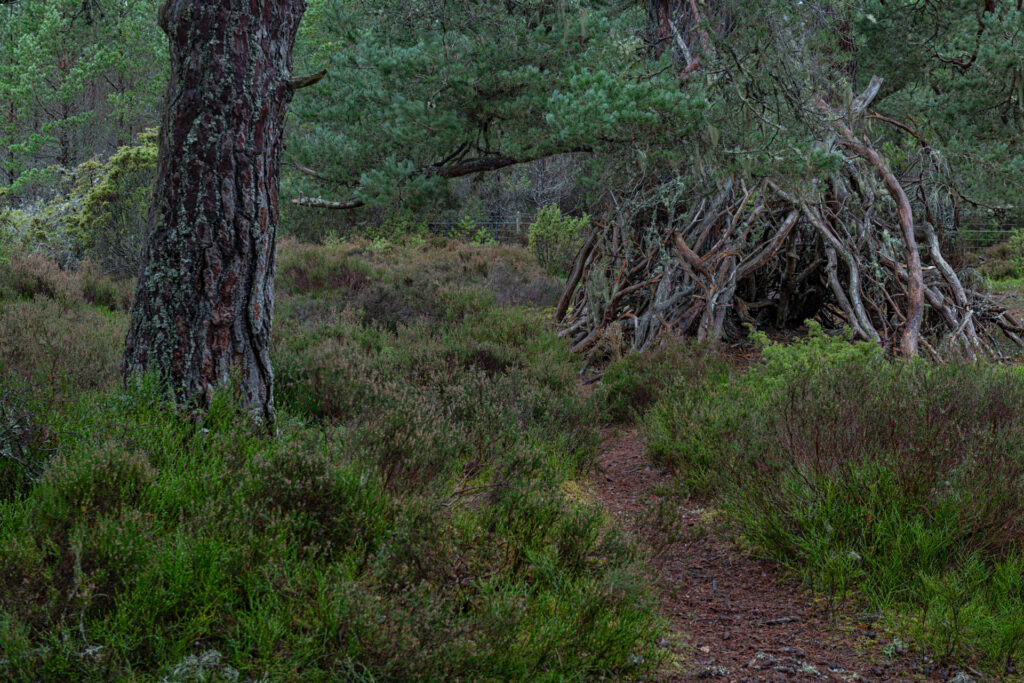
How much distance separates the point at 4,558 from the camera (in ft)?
7.64

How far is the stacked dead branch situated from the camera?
7.48m

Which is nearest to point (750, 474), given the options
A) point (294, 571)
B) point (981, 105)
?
point (294, 571)

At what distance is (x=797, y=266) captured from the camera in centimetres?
918

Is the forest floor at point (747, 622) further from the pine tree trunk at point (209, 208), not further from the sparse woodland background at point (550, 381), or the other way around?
the pine tree trunk at point (209, 208)

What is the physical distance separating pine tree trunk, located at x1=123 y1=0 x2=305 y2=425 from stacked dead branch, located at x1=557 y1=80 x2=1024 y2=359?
454 cm

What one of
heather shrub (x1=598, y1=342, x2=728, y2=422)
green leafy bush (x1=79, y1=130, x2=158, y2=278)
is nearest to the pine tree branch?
heather shrub (x1=598, y1=342, x2=728, y2=422)

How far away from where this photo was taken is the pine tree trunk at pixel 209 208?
11.9 ft

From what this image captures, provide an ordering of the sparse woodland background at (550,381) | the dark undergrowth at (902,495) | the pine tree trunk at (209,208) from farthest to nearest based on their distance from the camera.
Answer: the pine tree trunk at (209,208), the dark undergrowth at (902,495), the sparse woodland background at (550,381)

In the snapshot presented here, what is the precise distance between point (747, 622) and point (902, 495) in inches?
37.4

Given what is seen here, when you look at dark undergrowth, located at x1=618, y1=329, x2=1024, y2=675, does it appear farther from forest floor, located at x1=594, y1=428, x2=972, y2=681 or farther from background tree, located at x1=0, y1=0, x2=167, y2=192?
background tree, located at x1=0, y1=0, x2=167, y2=192

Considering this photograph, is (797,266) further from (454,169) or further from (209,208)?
(209,208)

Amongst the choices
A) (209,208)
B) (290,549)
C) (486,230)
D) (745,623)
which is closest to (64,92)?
(486,230)

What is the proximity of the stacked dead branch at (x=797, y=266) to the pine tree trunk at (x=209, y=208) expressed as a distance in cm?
454

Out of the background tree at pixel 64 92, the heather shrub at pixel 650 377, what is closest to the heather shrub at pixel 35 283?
the heather shrub at pixel 650 377
